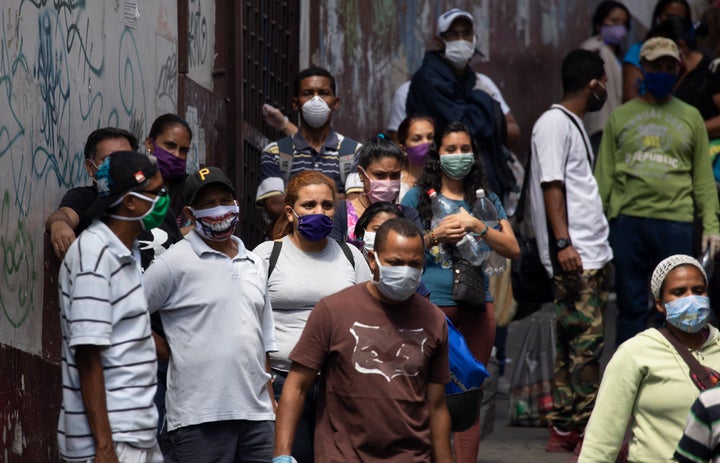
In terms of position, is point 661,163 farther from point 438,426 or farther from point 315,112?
point 438,426

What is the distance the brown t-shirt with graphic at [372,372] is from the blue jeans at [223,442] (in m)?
0.54

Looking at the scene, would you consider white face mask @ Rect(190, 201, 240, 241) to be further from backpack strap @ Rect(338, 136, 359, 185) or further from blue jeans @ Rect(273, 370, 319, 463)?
backpack strap @ Rect(338, 136, 359, 185)

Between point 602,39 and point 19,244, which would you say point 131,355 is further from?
point 602,39

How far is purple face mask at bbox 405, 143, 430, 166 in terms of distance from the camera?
29.6 feet

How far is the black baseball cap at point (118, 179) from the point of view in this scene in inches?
217

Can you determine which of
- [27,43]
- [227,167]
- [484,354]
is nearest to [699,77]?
[227,167]

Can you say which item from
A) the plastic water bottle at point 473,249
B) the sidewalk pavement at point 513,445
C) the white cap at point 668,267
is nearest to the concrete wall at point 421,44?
the sidewalk pavement at point 513,445

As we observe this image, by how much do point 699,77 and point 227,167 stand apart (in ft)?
12.4

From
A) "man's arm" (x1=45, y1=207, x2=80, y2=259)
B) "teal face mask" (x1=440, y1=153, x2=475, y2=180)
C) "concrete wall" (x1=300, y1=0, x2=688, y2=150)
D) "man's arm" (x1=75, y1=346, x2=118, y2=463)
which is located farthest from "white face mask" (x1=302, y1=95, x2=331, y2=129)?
"man's arm" (x1=75, y1=346, x2=118, y2=463)

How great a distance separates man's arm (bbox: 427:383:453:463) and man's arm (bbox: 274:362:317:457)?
46 cm

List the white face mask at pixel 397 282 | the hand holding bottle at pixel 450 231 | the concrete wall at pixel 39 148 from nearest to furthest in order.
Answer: the white face mask at pixel 397 282
the concrete wall at pixel 39 148
the hand holding bottle at pixel 450 231

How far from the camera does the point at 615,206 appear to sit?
9.87 metres

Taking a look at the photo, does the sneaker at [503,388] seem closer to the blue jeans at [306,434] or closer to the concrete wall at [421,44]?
the concrete wall at [421,44]

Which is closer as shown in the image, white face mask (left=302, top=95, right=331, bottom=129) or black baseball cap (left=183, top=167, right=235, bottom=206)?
black baseball cap (left=183, top=167, right=235, bottom=206)
